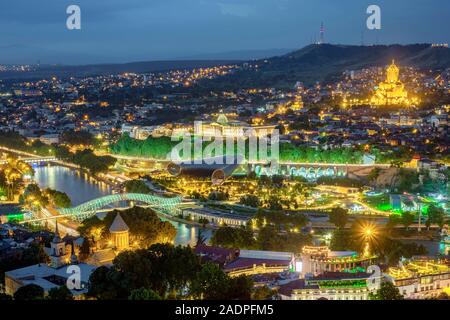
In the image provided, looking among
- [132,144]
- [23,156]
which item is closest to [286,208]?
[132,144]

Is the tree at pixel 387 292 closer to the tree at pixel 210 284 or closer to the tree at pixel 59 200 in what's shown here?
the tree at pixel 210 284

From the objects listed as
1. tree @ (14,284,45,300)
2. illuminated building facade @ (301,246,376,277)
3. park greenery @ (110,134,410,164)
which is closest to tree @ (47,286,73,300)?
tree @ (14,284,45,300)

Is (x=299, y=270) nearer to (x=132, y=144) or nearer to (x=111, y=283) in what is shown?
(x=111, y=283)

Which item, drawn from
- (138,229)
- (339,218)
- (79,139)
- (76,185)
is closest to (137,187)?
(76,185)

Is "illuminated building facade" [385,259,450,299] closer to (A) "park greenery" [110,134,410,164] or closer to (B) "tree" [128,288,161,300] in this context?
(B) "tree" [128,288,161,300]

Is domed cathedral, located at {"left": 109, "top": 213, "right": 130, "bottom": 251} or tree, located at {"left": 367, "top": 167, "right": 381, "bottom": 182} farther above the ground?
domed cathedral, located at {"left": 109, "top": 213, "right": 130, "bottom": 251}

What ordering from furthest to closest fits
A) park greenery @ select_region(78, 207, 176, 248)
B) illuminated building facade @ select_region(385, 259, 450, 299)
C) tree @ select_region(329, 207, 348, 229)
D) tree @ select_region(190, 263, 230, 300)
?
tree @ select_region(329, 207, 348, 229) → park greenery @ select_region(78, 207, 176, 248) → illuminated building facade @ select_region(385, 259, 450, 299) → tree @ select_region(190, 263, 230, 300)

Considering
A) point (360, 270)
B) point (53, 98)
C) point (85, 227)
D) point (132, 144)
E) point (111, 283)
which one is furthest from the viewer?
point (53, 98)

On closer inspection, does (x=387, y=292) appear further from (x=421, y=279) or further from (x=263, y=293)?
(x=263, y=293)
